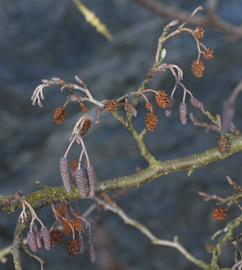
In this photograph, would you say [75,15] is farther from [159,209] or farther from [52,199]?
[52,199]

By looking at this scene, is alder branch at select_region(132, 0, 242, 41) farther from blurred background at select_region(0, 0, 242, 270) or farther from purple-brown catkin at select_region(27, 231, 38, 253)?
blurred background at select_region(0, 0, 242, 270)

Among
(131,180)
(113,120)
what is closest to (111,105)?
(131,180)

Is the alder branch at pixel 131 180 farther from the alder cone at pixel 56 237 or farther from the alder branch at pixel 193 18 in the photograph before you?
the alder branch at pixel 193 18

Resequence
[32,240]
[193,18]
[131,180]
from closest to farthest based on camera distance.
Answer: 1. [193,18]
2. [32,240]
3. [131,180]

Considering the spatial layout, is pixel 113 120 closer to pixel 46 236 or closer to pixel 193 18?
pixel 46 236

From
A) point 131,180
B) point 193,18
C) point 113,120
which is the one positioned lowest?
point 193,18

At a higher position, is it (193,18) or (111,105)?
(111,105)
